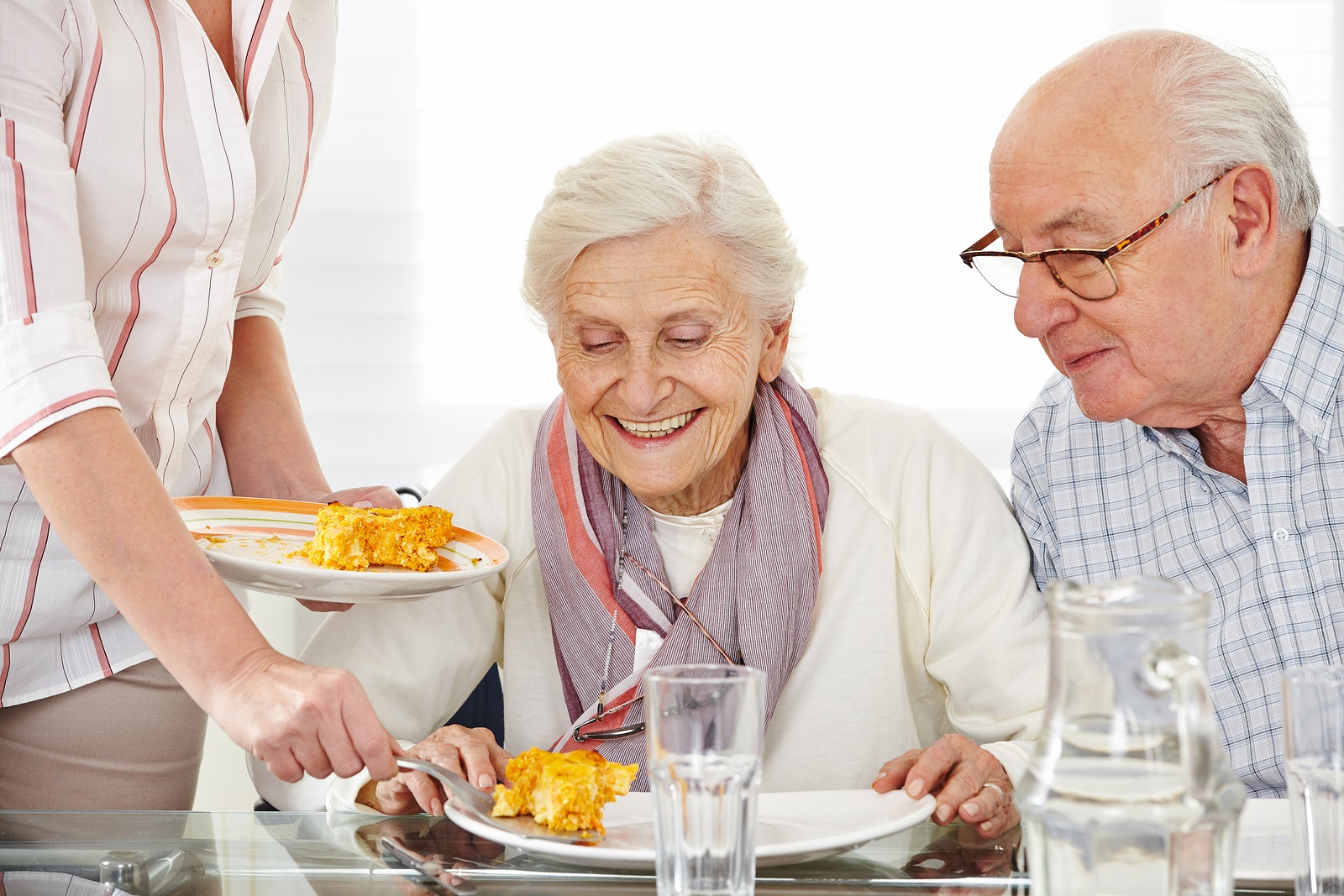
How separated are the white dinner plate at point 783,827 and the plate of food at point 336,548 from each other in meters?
0.28

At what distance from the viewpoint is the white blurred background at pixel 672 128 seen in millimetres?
3227

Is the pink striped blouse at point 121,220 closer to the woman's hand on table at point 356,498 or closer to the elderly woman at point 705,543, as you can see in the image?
the woman's hand on table at point 356,498

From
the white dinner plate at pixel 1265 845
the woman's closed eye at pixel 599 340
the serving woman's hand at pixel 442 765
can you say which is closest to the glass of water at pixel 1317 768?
the white dinner plate at pixel 1265 845

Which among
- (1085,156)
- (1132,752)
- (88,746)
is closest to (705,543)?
(1085,156)

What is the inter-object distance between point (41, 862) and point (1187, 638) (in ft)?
2.83

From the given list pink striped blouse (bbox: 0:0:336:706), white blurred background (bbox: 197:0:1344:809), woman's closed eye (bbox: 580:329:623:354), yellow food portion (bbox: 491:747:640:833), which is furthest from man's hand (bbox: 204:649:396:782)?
white blurred background (bbox: 197:0:1344:809)

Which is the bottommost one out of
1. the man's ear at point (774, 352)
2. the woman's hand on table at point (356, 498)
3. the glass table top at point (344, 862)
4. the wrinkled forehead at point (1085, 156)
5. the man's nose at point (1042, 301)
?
the glass table top at point (344, 862)

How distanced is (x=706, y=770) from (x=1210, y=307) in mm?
971

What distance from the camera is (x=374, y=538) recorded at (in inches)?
52.6

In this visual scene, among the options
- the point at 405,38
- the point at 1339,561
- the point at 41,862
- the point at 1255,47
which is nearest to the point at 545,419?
the point at 41,862

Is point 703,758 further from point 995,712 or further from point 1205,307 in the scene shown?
point 1205,307

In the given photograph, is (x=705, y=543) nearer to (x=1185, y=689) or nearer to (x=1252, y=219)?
(x=1252, y=219)

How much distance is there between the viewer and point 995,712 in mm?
1499

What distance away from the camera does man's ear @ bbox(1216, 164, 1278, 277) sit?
1402 millimetres
